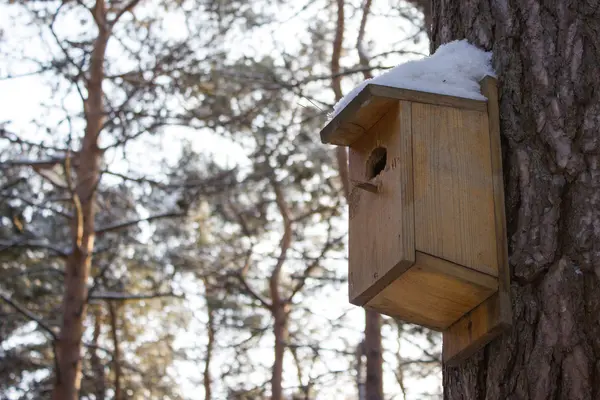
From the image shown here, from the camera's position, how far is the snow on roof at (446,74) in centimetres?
216

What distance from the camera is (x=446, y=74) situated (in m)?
2.19

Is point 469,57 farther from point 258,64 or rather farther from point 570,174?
point 258,64

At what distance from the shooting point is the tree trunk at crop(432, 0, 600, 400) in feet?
5.93

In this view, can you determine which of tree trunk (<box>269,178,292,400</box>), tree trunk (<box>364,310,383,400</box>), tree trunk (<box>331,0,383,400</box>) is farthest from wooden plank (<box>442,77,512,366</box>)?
tree trunk (<box>269,178,292,400</box>)

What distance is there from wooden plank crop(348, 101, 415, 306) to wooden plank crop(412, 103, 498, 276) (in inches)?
1.1

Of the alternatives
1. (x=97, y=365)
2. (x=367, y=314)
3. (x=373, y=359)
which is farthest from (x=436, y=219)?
(x=97, y=365)

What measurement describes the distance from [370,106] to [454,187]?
1.09ft

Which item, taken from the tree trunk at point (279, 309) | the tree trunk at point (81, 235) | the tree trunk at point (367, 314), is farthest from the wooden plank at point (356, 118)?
the tree trunk at point (279, 309)

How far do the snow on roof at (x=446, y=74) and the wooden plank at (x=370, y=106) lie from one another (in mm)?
15

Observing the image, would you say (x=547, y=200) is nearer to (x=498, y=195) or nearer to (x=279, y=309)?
(x=498, y=195)

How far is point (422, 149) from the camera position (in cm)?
209

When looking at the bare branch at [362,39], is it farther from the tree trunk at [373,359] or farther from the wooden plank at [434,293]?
the wooden plank at [434,293]

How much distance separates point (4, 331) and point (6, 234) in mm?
1332

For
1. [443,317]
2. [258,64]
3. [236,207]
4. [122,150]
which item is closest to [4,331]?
[236,207]
